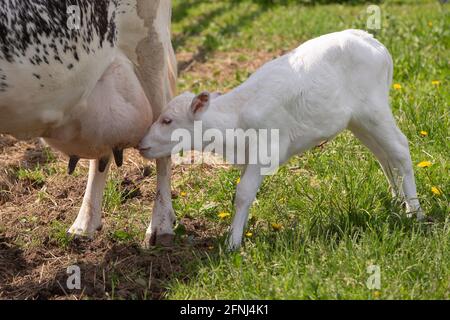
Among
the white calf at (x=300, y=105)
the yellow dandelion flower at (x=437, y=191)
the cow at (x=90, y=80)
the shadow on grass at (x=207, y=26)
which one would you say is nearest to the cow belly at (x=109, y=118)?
the cow at (x=90, y=80)

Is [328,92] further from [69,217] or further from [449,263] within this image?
[69,217]

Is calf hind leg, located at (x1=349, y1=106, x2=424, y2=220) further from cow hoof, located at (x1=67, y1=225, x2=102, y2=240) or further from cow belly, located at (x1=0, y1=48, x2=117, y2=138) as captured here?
cow hoof, located at (x1=67, y1=225, x2=102, y2=240)

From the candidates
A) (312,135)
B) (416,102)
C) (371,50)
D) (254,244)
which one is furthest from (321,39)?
(416,102)

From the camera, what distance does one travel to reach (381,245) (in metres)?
3.66

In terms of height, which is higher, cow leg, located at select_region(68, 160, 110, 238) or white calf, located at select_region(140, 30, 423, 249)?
white calf, located at select_region(140, 30, 423, 249)

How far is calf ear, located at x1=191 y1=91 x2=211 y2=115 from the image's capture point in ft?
12.9

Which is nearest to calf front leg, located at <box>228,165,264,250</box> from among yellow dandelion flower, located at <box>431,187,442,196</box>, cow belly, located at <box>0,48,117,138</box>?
cow belly, located at <box>0,48,117,138</box>

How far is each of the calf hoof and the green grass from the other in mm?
245

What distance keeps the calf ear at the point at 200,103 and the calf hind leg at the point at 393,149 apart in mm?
721

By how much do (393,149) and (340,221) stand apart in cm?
48

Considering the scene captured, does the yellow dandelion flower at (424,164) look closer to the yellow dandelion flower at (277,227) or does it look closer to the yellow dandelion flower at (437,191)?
the yellow dandelion flower at (437,191)

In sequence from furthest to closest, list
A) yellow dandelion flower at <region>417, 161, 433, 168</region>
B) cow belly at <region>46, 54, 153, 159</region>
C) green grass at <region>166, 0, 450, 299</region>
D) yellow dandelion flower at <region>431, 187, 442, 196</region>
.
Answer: yellow dandelion flower at <region>417, 161, 433, 168</region> < yellow dandelion flower at <region>431, 187, 442, 196</region> < cow belly at <region>46, 54, 153, 159</region> < green grass at <region>166, 0, 450, 299</region>

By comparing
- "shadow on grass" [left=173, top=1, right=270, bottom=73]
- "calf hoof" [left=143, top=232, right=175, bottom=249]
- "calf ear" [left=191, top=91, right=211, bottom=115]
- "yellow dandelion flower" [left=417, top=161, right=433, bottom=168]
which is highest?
"shadow on grass" [left=173, top=1, right=270, bottom=73]

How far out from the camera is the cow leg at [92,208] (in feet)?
14.7
